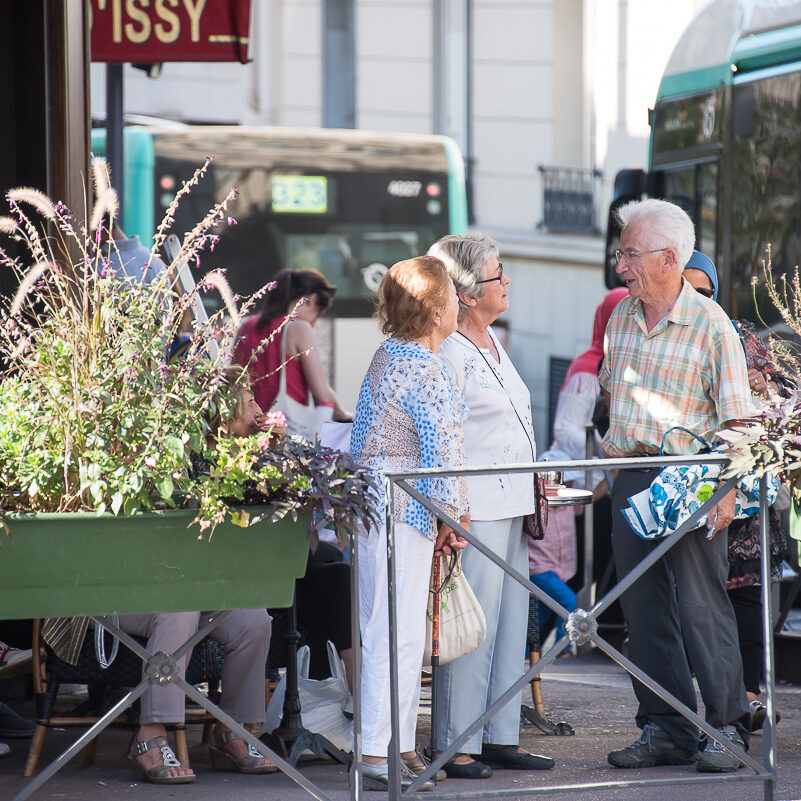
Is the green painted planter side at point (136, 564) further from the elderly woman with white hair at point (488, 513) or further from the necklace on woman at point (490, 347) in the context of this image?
the necklace on woman at point (490, 347)

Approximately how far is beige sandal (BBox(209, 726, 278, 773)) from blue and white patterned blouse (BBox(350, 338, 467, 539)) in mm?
1024

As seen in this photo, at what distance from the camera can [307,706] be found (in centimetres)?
500

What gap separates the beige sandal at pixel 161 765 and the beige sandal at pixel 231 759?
0.18 metres

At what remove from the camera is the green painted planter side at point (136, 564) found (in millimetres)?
3719

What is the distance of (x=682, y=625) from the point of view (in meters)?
5.04

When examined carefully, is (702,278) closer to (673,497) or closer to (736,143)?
(673,497)

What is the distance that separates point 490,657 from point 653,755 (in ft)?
2.10

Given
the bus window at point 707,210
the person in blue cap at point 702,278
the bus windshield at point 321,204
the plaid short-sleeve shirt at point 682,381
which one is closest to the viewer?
the plaid short-sleeve shirt at point 682,381

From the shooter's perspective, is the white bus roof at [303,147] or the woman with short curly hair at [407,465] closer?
the woman with short curly hair at [407,465]

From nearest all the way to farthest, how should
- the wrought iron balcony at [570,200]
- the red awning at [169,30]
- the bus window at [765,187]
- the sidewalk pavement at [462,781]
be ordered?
the sidewalk pavement at [462,781] < the red awning at [169,30] < the bus window at [765,187] < the wrought iron balcony at [570,200]

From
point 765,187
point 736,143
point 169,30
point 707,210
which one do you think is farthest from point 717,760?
point 707,210

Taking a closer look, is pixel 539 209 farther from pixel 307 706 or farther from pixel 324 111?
pixel 307 706

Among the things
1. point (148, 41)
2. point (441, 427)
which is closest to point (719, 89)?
point (148, 41)

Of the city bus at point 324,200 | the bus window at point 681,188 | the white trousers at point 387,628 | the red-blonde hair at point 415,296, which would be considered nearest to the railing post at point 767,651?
the white trousers at point 387,628
